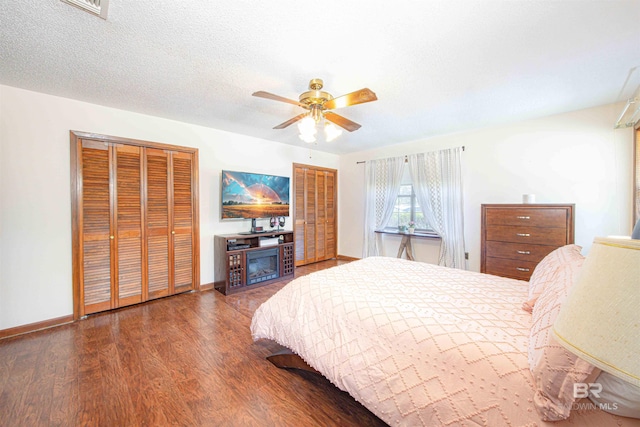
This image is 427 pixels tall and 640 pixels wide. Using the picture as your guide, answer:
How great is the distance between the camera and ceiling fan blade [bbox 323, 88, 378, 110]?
1867 mm

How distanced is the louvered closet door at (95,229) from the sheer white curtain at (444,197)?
466 centimetres

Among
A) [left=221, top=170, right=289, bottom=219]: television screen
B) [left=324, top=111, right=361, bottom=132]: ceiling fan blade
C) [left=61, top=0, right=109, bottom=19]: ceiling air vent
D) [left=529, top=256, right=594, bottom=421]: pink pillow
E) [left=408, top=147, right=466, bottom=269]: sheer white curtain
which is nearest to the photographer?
[left=529, top=256, right=594, bottom=421]: pink pillow

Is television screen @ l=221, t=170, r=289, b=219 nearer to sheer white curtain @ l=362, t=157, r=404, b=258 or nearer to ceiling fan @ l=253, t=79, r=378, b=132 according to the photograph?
sheer white curtain @ l=362, t=157, r=404, b=258

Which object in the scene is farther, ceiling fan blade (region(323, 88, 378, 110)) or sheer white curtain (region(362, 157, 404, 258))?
sheer white curtain (region(362, 157, 404, 258))

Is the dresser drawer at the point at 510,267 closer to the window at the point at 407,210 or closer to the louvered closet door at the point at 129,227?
the window at the point at 407,210

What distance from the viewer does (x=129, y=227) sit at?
3066 millimetres

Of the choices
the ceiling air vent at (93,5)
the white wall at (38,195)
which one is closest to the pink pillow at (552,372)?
the ceiling air vent at (93,5)

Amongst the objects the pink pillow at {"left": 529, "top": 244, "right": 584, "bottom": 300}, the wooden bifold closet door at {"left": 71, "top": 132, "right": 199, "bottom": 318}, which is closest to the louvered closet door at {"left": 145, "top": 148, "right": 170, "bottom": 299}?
the wooden bifold closet door at {"left": 71, "top": 132, "right": 199, "bottom": 318}

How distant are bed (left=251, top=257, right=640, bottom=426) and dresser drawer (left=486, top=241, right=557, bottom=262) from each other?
141cm

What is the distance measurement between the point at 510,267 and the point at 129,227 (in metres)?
4.98

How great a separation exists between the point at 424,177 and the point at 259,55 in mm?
3442

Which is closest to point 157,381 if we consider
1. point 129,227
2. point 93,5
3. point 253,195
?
point 129,227

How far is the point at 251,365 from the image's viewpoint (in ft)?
6.45

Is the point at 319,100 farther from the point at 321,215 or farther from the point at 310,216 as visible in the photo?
the point at 321,215
